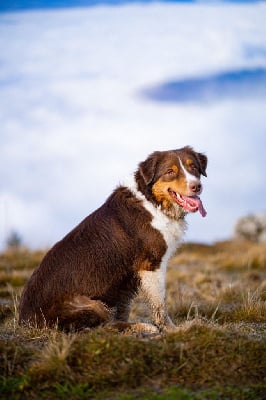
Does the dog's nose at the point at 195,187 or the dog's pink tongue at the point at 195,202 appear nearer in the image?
the dog's nose at the point at 195,187

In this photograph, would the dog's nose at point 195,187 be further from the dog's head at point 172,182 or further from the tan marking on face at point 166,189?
the tan marking on face at point 166,189

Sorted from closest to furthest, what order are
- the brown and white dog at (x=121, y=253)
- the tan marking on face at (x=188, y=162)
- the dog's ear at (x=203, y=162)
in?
the brown and white dog at (x=121, y=253) < the tan marking on face at (x=188, y=162) < the dog's ear at (x=203, y=162)

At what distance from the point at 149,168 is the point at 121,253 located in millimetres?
1167

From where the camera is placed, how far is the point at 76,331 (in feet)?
25.9

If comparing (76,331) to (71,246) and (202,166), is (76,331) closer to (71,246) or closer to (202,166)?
(71,246)

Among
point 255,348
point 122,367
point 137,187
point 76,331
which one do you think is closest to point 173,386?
point 122,367

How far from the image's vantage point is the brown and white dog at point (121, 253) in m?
8.11

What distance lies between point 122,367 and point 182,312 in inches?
190

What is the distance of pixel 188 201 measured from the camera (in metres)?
8.70

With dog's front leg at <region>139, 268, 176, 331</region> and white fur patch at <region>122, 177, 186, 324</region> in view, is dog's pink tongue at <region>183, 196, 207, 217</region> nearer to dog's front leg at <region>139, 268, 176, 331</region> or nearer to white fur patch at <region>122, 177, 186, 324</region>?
white fur patch at <region>122, 177, 186, 324</region>

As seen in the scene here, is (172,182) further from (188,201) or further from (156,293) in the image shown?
(156,293)

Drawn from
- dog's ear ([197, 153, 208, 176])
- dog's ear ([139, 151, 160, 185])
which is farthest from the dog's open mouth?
dog's ear ([197, 153, 208, 176])

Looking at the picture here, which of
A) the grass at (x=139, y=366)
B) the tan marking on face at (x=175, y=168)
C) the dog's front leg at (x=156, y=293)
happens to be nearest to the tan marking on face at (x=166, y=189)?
the tan marking on face at (x=175, y=168)

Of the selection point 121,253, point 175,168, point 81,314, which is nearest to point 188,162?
point 175,168
